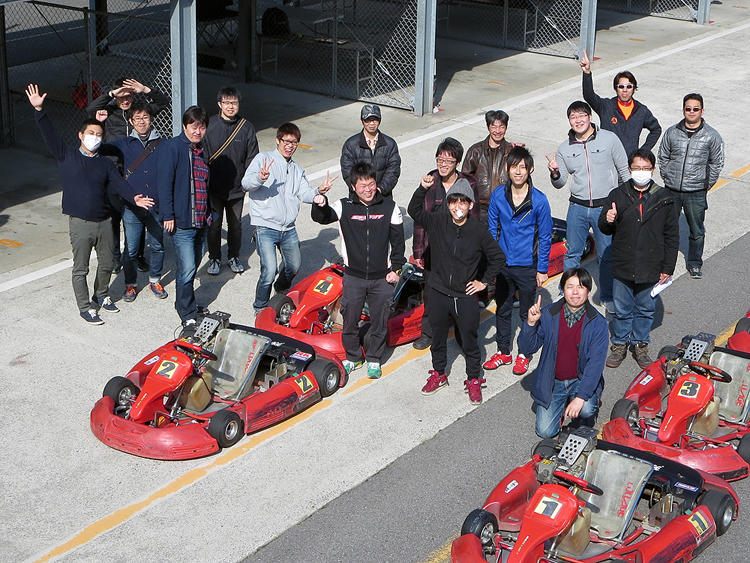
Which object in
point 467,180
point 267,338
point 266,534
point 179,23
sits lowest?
point 266,534

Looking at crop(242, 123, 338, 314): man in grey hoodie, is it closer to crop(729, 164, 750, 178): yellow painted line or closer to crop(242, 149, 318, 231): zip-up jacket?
crop(242, 149, 318, 231): zip-up jacket

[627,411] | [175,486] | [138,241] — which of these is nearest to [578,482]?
[627,411]

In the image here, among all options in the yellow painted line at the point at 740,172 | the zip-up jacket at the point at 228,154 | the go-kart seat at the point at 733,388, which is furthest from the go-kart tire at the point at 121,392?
the yellow painted line at the point at 740,172

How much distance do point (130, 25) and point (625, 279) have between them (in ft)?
49.6

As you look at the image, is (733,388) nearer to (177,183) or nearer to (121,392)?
(121,392)

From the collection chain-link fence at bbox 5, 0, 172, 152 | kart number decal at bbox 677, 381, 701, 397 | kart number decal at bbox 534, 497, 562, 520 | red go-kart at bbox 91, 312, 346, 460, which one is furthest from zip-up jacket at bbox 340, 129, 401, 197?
chain-link fence at bbox 5, 0, 172, 152

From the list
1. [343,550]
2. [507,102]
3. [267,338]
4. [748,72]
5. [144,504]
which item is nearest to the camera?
[343,550]

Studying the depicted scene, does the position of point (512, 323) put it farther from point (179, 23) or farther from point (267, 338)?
point (179, 23)

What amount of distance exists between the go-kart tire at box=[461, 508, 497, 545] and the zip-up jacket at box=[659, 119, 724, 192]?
522 cm

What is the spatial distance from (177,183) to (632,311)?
4.11m

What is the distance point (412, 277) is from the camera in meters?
9.17

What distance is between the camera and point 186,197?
8828 mm

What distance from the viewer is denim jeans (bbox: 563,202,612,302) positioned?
Answer: 9266 millimetres

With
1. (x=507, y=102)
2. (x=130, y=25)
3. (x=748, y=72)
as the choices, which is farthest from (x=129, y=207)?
(x=748, y=72)
